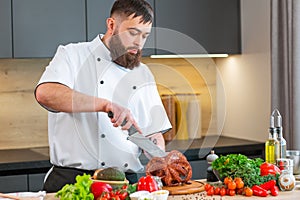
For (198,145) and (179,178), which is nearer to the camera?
(179,178)

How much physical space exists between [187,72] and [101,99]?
2121 millimetres

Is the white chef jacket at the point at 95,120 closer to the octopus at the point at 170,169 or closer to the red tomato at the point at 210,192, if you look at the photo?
the octopus at the point at 170,169

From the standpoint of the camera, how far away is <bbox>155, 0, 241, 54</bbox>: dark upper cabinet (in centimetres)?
423

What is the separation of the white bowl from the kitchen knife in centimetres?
31

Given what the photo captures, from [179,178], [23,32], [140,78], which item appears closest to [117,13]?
[140,78]

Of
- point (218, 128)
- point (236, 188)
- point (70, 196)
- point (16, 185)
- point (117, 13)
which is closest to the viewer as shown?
point (70, 196)

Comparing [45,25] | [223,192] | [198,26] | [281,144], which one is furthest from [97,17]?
[223,192]

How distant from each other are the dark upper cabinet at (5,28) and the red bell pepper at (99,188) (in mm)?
1689

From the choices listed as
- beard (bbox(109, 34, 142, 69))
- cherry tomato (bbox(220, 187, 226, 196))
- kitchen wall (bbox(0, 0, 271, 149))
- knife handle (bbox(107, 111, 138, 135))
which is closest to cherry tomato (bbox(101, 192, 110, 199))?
knife handle (bbox(107, 111, 138, 135))

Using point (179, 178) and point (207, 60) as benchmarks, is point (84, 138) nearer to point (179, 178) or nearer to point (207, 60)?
point (179, 178)

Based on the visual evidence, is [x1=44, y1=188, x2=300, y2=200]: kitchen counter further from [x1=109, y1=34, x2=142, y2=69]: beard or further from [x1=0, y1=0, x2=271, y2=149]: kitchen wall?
[x1=0, y1=0, x2=271, y2=149]: kitchen wall

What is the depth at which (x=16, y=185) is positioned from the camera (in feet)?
11.8

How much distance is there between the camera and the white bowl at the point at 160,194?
2.38 m

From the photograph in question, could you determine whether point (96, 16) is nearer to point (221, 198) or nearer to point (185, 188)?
point (185, 188)
